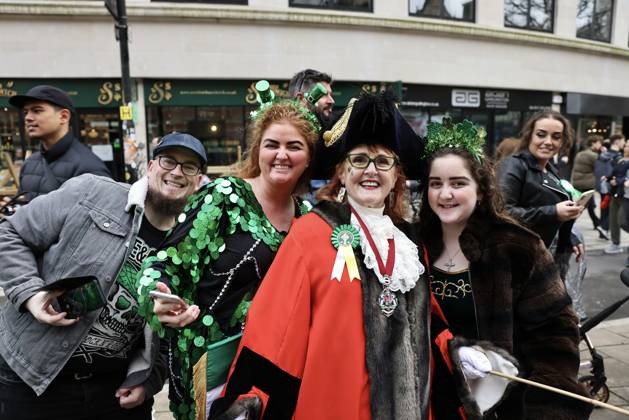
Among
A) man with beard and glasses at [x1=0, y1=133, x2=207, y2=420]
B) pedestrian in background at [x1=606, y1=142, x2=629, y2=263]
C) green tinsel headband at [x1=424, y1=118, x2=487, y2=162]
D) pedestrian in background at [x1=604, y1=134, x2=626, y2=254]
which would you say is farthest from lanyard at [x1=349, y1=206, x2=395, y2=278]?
pedestrian in background at [x1=604, y1=134, x2=626, y2=254]

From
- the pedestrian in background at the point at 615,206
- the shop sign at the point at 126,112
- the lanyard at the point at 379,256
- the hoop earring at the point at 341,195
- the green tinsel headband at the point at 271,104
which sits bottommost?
the pedestrian in background at the point at 615,206

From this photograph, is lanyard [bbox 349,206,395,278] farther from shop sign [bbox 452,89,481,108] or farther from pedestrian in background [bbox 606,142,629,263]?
shop sign [bbox 452,89,481,108]

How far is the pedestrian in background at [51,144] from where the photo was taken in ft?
8.18

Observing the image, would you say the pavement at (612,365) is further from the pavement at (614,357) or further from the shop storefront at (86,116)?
the shop storefront at (86,116)

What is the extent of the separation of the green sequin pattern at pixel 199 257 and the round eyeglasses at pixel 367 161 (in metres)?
0.48

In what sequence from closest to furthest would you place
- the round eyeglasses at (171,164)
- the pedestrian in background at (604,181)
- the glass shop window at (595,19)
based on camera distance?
the round eyeglasses at (171,164) < the pedestrian in background at (604,181) < the glass shop window at (595,19)

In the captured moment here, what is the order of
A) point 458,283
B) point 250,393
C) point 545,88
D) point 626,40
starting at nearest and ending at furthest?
1. point 250,393
2. point 458,283
3. point 545,88
4. point 626,40

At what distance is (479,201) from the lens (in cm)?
201

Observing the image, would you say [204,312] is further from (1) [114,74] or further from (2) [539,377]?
(1) [114,74]

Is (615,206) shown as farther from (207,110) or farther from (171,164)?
(207,110)

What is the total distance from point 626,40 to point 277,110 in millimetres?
19088

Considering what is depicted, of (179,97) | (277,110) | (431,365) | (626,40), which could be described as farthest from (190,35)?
(626,40)

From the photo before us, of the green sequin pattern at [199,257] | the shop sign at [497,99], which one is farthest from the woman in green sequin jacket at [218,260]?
the shop sign at [497,99]

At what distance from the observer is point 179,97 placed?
1153 centimetres
